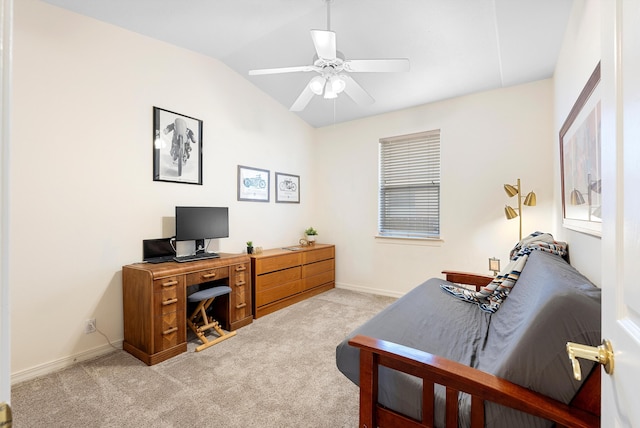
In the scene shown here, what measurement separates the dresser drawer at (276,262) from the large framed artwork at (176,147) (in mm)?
1143

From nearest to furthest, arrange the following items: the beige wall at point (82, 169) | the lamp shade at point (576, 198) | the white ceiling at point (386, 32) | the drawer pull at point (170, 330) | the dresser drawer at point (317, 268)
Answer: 1. the lamp shade at point (576, 198)
2. the beige wall at point (82, 169)
3. the white ceiling at point (386, 32)
4. the drawer pull at point (170, 330)
5. the dresser drawer at point (317, 268)

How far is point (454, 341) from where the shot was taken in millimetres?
1540

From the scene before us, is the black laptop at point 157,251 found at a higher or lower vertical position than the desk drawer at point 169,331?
higher

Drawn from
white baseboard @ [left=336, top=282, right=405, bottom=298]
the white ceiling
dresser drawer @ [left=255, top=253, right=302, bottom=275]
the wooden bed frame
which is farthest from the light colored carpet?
the white ceiling

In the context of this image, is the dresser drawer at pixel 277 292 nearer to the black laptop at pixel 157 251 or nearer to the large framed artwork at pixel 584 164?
the black laptop at pixel 157 251

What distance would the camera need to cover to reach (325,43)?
1.86m

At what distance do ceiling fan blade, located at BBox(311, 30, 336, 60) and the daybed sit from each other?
1.80 metres

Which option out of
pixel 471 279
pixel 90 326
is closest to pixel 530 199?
pixel 471 279

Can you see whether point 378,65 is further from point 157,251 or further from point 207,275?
point 157,251

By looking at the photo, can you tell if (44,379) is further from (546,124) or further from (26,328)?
(546,124)

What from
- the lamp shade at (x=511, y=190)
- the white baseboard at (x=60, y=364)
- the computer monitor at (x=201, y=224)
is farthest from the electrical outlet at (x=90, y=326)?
the lamp shade at (x=511, y=190)

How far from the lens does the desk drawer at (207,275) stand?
249cm

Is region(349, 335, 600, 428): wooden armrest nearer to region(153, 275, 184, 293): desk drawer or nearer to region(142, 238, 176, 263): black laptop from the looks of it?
region(153, 275, 184, 293): desk drawer

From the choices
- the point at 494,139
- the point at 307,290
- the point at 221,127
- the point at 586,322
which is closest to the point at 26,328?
the point at 221,127
